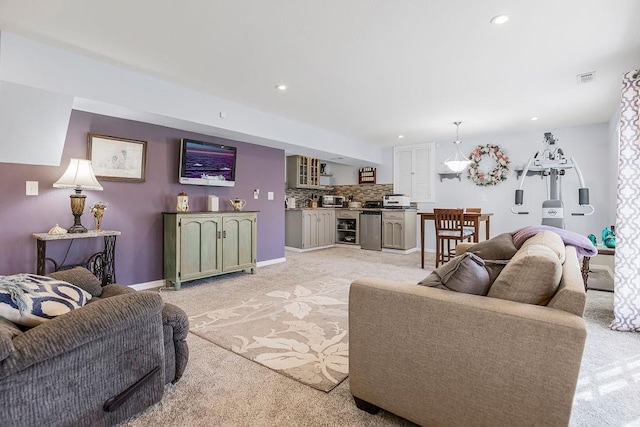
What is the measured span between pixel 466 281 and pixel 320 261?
4.21 m

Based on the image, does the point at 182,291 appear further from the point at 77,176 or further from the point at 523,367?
the point at 523,367

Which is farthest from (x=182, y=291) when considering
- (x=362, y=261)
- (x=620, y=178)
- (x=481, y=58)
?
(x=620, y=178)

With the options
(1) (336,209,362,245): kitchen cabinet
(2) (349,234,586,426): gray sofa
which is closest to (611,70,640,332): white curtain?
(2) (349,234,586,426): gray sofa

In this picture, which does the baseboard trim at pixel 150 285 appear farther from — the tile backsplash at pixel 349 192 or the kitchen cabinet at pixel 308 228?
the tile backsplash at pixel 349 192

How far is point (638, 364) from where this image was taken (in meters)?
1.98

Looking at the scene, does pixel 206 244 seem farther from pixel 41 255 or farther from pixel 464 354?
pixel 464 354

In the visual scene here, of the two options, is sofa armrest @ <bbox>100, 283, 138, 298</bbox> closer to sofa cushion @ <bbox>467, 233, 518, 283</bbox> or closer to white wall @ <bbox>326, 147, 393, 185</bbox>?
sofa cushion @ <bbox>467, 233, 518, 283</bbox>

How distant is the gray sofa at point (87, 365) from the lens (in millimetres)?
1105

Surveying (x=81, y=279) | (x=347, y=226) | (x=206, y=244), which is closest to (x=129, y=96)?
(x=206, y=244)

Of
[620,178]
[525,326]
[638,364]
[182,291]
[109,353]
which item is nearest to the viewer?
[525,326]

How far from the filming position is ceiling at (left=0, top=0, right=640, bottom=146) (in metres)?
2.11

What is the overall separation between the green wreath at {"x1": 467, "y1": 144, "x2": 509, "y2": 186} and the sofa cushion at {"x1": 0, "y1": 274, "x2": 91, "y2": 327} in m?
6.09

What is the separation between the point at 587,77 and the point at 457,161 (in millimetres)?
2026

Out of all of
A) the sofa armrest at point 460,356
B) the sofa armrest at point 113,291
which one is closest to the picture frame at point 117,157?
the sofa armrest at point 113,291
